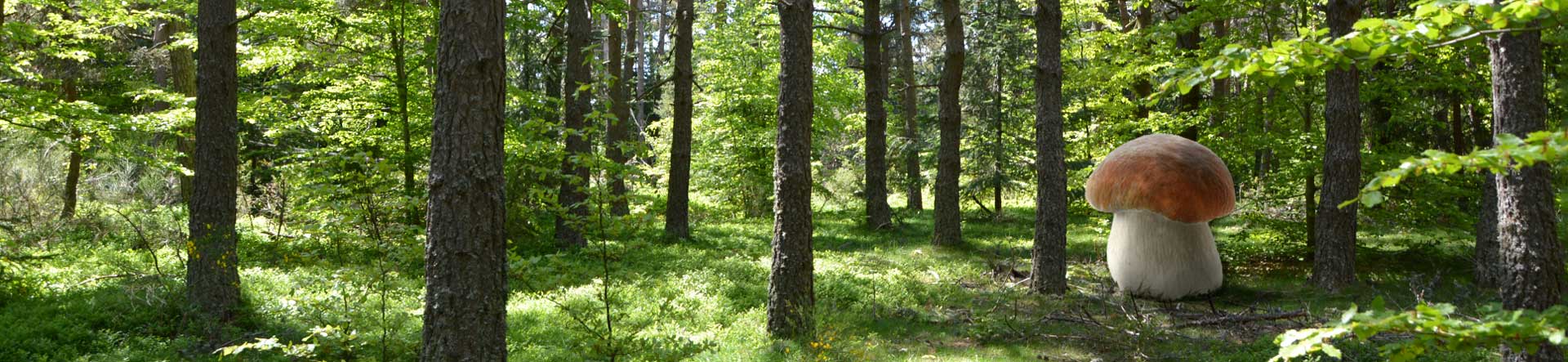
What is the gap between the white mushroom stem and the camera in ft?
32.0

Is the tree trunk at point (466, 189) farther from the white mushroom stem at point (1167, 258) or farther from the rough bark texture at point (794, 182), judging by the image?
the white mushroom stem at point (1167, 258)

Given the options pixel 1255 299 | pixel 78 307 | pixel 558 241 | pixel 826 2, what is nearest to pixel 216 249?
pixel 78 307

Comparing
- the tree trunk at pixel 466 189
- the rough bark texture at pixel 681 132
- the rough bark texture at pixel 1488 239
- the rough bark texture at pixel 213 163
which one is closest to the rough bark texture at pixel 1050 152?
the rough bark texture at pixel 1488 239

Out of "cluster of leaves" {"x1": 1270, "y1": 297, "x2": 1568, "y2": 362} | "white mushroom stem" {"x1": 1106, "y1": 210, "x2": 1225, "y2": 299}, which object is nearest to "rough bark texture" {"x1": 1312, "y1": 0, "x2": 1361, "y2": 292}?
"white mushroom stem" {"x1": 1106, "y1": 210, "x2": 1225, "y2": 299}

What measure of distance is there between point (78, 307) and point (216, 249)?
60.8 inches

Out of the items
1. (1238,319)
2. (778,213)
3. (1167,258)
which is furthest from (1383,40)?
(1167,258)

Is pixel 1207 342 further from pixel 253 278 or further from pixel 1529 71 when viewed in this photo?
pixel 253 278

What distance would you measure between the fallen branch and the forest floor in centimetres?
2

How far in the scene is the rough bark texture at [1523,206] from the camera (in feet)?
19.9

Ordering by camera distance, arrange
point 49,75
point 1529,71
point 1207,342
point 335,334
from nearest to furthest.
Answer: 1. point 335,334
2. point 1529,71
3. point 1207,342
4. point 49,75

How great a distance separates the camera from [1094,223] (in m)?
18.2

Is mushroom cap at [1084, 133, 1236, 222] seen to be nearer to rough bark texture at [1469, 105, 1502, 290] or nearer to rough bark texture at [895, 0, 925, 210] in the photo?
rough bark texture at [1469, 105, 1502, 290]

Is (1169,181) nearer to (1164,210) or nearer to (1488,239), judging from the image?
(1164,210)

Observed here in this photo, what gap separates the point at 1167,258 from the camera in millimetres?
9789
